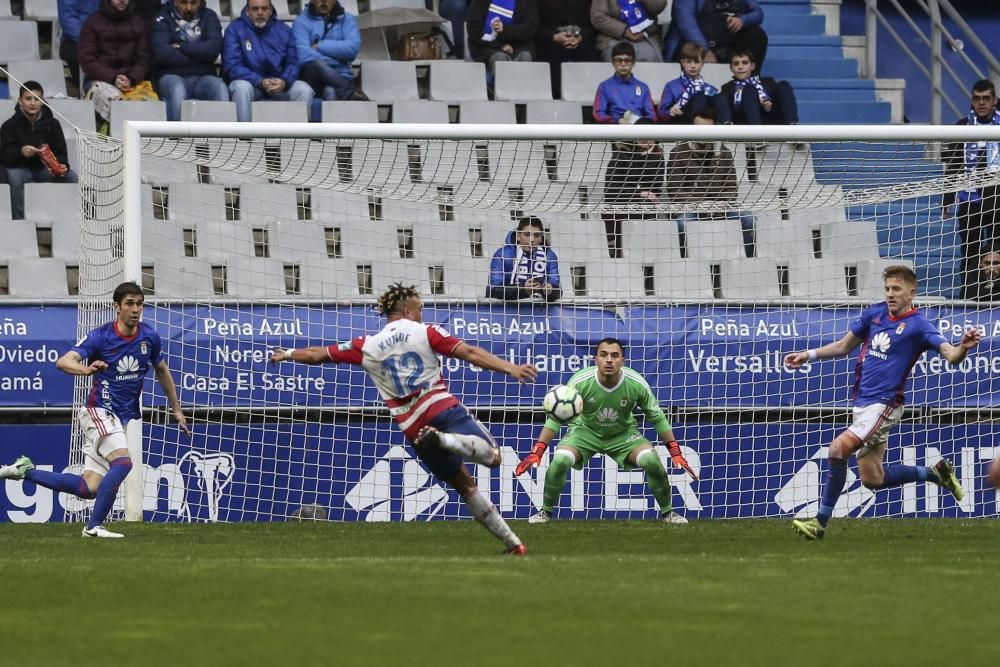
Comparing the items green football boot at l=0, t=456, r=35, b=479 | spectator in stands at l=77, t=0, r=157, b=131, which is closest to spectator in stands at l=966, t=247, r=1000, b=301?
green football boot at l=0, t=456, r=35, b=479

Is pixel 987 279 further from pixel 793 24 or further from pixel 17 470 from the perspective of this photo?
pixel 17 470

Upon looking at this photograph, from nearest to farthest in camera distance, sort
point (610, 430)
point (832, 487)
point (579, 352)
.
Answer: point (832, 487)
point (610, 430)
point (579, 352)

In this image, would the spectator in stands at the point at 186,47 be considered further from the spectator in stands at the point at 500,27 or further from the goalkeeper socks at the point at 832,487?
the goalkeeper socks at the point at 832,487

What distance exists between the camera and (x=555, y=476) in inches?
561

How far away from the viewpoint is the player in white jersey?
10008 mm

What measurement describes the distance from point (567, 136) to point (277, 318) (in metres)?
3.26

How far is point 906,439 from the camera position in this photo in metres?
16.0

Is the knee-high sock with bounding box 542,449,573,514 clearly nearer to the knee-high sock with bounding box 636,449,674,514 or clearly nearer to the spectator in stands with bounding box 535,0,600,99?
the knee-high sock with bounding box 636,449,674,514

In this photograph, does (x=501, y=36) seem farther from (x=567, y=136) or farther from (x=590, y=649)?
(x=590, y=649)

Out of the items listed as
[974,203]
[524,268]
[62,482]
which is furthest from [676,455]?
[62,482]

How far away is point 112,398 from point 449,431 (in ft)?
11.1

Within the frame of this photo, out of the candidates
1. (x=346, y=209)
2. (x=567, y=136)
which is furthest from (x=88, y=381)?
(x=567, y=136)

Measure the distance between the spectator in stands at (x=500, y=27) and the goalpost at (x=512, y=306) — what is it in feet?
9.05

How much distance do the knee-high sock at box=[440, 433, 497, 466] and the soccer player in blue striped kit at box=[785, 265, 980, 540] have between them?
2.87 metres
